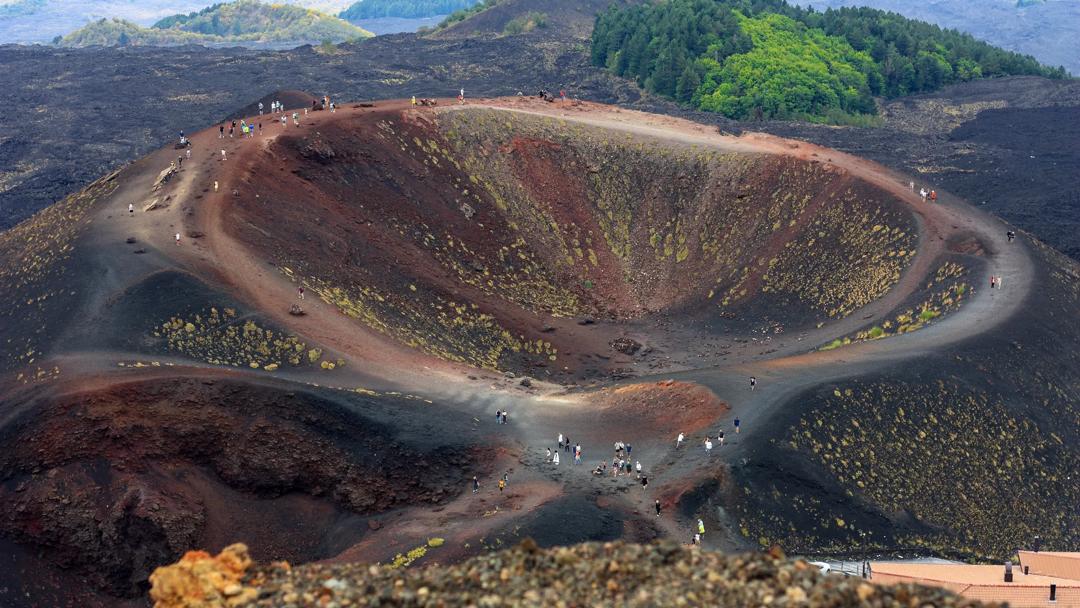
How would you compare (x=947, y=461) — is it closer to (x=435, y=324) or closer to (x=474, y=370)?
(x=474, y=370)

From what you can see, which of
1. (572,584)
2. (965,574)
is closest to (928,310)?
(965,574)

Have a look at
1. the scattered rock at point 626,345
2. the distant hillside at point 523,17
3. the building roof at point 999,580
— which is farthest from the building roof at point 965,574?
the distant hillside at point 523,17

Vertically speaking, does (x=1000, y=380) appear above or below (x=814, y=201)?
below

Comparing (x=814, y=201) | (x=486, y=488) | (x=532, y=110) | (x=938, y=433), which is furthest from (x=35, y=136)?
(x=938, y=433)

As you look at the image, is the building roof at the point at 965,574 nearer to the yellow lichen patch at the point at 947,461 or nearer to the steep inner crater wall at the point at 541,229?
the yellow lichen patch at the point at 947,461

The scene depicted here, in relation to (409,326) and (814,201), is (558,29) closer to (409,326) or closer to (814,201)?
(814,201)

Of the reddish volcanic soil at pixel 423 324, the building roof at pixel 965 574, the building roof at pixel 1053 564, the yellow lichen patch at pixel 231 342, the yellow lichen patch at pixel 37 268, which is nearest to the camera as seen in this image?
the building roof at pixel 965 574
